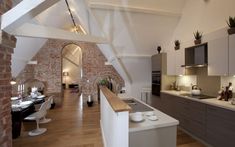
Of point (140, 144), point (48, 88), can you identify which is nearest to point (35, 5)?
point (140, 144)

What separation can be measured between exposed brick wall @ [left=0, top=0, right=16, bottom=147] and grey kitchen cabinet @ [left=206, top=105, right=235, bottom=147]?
3113 mm

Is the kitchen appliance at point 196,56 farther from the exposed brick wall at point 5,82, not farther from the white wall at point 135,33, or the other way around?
the exposed brick wall at point 5,82

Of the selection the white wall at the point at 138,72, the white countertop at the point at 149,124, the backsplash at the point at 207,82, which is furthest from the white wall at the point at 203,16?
the white countertop at the point at 149,124

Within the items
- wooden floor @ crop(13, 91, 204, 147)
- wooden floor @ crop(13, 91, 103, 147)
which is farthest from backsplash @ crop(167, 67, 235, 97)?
wooden floor @ crop(13, 91, 103, 147)

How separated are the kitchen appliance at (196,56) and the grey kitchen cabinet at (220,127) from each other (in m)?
1.06

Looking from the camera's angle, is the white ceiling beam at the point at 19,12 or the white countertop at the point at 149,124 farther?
the white countertop at the point at 149,124

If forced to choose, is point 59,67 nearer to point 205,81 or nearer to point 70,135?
point 70,135

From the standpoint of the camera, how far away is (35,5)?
1612mm

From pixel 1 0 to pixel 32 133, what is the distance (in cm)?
301

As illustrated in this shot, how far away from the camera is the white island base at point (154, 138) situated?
1726 mm

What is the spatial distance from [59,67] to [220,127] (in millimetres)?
7105

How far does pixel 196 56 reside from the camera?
11.7ft

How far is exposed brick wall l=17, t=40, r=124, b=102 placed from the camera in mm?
7523

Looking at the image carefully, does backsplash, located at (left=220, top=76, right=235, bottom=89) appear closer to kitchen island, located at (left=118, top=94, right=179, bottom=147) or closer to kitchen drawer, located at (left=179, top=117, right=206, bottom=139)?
kitchen drawer, located at (left=179, top=117, right=206, bottom=139)
